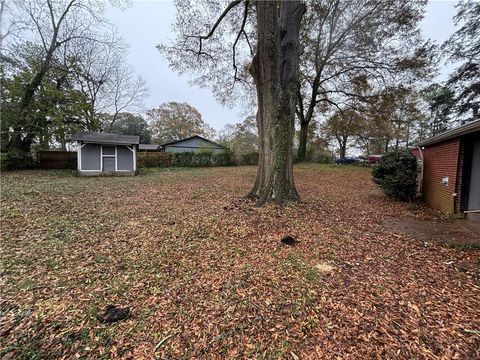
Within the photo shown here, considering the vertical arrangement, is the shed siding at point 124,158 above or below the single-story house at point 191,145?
below

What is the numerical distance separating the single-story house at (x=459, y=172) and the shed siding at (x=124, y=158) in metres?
15.0

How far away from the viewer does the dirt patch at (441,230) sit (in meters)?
3.96

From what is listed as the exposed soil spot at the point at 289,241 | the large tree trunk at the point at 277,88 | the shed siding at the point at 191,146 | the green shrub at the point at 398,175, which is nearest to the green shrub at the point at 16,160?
the shed siding at the point at 191,146

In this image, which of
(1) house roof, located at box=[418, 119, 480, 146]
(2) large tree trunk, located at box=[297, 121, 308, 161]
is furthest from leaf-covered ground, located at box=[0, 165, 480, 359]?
(2) large tree trunk, located at box=[297, 121, 308, 161]

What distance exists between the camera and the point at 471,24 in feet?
37.6

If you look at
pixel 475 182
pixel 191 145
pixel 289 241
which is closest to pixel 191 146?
pixel 191 145

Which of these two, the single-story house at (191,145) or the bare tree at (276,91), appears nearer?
the bare tree at (276,91)

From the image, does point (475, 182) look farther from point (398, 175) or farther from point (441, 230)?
point (398, 175)

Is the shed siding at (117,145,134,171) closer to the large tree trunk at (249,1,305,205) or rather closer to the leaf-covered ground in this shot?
the leaf-covered ground

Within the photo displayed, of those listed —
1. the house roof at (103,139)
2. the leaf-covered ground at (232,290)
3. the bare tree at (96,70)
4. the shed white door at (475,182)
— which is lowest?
the leaf-covered ground at (232,290)

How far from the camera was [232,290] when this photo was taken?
2428 millimetres

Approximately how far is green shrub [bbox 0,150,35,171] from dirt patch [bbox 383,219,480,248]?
18.1m

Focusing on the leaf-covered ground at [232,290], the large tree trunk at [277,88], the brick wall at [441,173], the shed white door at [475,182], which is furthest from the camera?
the brick wall at [441,173]

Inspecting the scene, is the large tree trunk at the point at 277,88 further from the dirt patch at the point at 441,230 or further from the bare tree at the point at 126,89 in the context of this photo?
the bare tree at the point at 126,89
